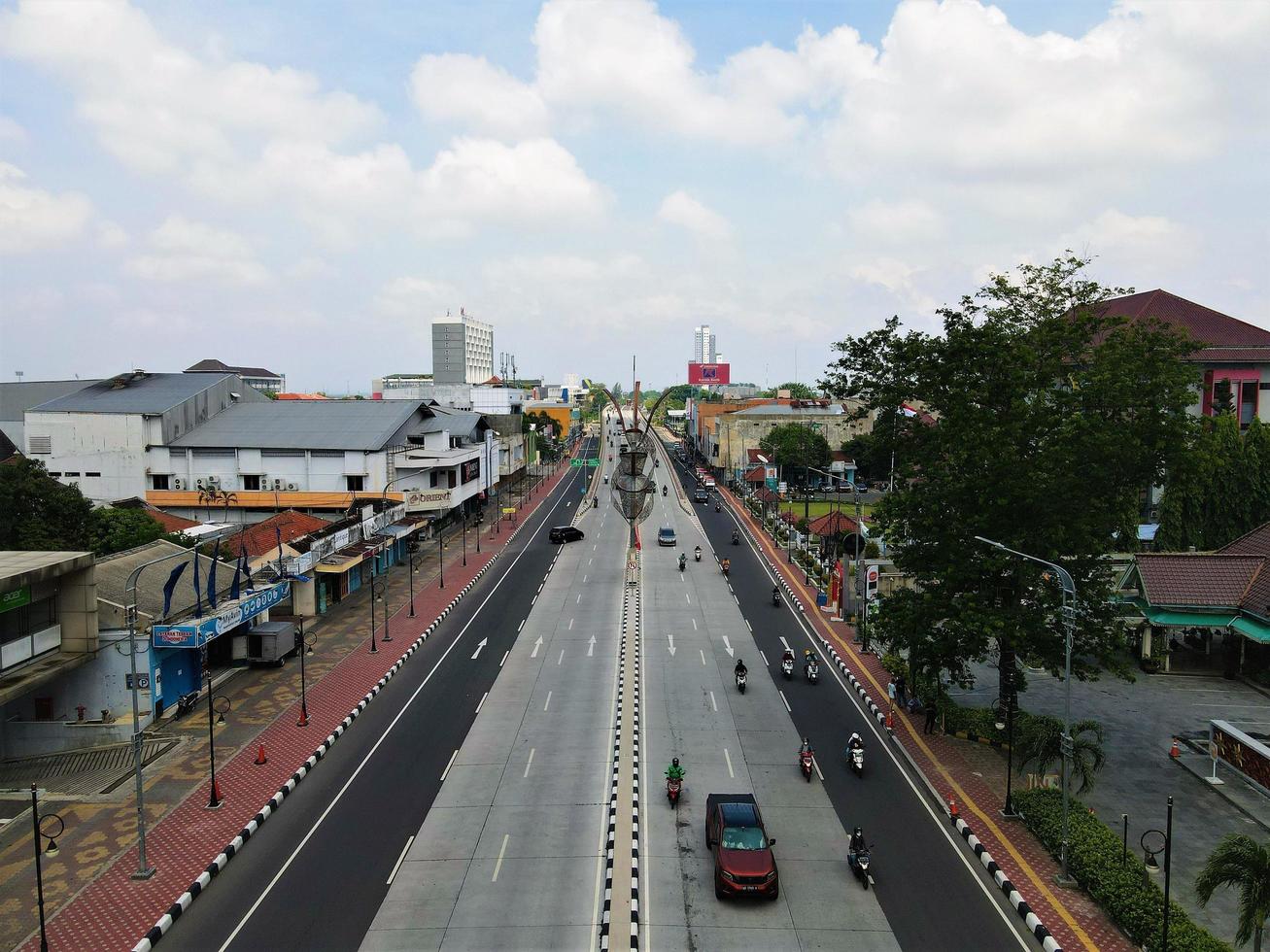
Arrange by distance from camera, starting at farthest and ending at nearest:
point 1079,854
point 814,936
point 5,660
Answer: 1. point 5,660
2. point 1079,854
3. point 814,936

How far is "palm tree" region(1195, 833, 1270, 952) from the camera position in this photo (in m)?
14.8

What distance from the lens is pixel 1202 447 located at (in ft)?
90.3

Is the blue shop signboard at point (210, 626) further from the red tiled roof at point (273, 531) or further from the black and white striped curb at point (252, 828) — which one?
the red tiled roof at point (273, 531)

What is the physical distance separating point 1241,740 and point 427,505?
53.4 metres

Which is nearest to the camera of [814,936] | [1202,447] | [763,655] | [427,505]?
[814,936]

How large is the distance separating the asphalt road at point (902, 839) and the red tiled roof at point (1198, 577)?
46.2 feet

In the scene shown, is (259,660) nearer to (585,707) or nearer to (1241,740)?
(585,707)

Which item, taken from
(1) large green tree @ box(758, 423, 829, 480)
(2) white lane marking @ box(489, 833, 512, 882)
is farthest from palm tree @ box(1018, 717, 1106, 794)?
(1) large green tree @ box(758, 423, 829, 480)

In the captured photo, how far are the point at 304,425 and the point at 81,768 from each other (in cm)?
4388

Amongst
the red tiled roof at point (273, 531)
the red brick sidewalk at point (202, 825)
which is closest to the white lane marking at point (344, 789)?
the red brick sidewalk at point (202, 825)

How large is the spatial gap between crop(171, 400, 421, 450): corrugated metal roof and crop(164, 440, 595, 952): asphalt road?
31.2 m

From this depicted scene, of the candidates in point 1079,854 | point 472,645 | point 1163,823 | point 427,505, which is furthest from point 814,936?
point 427,505

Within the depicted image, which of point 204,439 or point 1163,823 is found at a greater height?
point 204,439

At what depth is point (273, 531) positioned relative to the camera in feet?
165
